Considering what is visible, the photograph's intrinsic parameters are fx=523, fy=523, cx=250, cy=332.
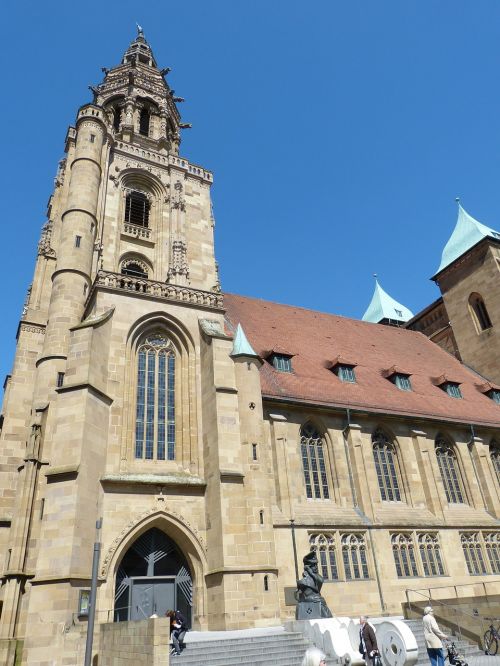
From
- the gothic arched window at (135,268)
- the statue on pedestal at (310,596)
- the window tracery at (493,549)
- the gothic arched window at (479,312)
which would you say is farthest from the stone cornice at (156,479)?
the gothic arched window at (479,312)

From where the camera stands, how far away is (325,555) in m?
17.2

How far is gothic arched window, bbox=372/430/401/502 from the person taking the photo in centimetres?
2022

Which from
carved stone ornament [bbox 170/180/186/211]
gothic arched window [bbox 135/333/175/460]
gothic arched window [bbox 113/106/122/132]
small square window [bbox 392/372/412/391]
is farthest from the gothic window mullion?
gothic arched window [bbox 113/106/122/132]

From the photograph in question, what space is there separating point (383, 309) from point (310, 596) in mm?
37588

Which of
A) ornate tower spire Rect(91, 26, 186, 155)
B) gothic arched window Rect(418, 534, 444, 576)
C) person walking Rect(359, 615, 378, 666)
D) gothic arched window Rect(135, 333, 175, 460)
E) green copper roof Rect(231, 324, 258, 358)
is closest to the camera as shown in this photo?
person walking Rect(359, 615, 378, 666)

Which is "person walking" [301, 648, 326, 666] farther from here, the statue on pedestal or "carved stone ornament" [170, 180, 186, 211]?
"carved stone ornament" [170, 180, 186, 211]

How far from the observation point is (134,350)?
17656mm

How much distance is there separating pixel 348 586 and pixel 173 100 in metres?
28.4

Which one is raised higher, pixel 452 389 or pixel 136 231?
pixel 136 231

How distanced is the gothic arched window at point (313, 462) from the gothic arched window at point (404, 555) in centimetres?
292

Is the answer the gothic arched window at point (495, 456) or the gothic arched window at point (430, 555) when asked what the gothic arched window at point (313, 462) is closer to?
the gothic arched window at point (430, 555)

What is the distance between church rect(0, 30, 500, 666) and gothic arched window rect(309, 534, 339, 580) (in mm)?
63

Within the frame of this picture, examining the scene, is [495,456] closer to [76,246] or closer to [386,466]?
[386,466]

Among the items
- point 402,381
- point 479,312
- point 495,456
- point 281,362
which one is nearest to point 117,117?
point 281,362
